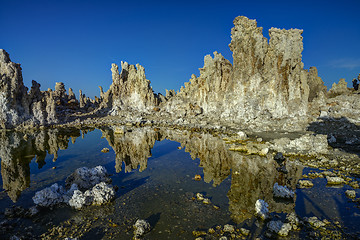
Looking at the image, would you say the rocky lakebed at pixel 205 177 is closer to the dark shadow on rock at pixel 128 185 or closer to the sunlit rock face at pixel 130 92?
the dark shadow on rock at pixel 128 185

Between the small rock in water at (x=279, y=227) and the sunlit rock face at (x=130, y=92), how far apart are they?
6019cm

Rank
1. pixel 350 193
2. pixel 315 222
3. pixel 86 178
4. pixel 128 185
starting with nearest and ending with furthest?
pixel 315 222 → pixel 350 193 → pixel 86 178 → pixel 128 185

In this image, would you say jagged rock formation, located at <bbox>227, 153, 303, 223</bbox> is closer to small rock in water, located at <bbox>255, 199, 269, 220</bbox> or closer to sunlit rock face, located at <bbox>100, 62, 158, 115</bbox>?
small rock in water, located at <bbox>255, 199, 269, 220</bbox>

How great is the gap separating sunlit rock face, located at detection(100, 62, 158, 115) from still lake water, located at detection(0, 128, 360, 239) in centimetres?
4570

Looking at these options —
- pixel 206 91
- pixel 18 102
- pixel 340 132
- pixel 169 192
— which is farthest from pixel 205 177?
pixel 18 102

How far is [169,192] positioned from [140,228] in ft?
14.0

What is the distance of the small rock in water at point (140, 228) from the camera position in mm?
8054

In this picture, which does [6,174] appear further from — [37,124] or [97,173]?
[37,124]

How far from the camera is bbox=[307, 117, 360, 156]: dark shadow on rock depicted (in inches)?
849

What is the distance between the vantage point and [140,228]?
27.0 feet

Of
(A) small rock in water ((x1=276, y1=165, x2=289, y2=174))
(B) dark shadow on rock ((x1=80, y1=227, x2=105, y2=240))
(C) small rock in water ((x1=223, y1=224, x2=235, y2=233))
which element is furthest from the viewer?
(A) small rock in water ((x1=276, y1=165, x2=289, y2=174))

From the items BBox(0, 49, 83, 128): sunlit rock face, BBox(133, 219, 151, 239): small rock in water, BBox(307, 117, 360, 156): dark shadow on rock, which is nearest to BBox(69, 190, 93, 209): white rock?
BBox(133, 219, 151, 239): small rock in water

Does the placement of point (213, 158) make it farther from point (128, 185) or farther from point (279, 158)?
point (128, 185)

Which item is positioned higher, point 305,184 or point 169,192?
point 169,192
